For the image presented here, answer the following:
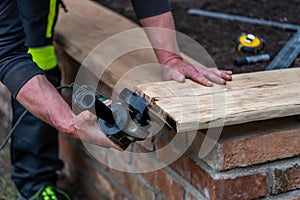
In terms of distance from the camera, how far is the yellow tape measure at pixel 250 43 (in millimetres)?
A: 2189

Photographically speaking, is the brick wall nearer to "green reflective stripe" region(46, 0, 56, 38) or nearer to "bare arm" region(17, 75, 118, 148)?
"bare arm" region(17, 75, 118, 148)

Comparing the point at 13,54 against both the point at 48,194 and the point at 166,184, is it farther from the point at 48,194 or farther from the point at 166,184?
the point at 48,194

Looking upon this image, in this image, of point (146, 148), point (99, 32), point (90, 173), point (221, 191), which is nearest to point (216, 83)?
point (221, 191)

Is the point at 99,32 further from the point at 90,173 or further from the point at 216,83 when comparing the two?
the point at 216,83

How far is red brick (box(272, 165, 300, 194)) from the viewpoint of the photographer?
1.59 m

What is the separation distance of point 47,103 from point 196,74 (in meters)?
0.40

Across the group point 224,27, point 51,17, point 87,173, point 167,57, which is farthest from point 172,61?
point 87,173

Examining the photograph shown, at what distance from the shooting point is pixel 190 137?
1594mm

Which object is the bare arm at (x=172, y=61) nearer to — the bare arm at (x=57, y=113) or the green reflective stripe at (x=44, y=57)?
the bare arm at (x=57, y=113)

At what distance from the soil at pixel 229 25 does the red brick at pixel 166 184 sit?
424 mm

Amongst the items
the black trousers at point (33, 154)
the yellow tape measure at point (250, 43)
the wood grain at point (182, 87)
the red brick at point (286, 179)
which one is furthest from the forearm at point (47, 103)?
the yellow tape measure at point (250, 43)

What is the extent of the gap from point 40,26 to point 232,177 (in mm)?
973

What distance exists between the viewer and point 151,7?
1.87 m

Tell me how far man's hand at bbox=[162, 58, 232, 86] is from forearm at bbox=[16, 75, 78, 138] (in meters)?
0.33
